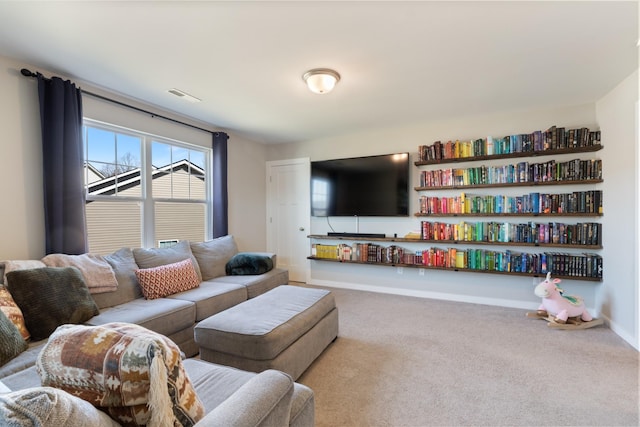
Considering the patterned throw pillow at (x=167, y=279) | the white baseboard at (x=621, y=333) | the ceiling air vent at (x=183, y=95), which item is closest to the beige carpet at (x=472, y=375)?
the white baseboard at (x=621, y=333)

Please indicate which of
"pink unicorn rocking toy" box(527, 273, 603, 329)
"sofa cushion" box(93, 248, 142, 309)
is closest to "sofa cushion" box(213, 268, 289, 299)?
"sofa cushion" box(93, 248, 142, 309)

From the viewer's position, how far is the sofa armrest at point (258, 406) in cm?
86

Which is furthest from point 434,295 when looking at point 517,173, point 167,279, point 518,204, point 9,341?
point 9,341

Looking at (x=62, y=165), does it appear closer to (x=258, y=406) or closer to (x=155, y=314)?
(x=155, y=314)

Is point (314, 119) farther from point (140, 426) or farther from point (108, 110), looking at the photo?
point (140, 426)

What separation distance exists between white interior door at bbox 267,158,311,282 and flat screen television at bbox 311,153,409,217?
0.25m

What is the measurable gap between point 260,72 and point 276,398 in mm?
2370

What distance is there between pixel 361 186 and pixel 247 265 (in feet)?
6.34

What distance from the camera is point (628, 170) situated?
8.55 ft

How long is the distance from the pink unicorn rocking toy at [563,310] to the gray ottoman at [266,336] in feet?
7.74

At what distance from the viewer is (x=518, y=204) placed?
3457 mm

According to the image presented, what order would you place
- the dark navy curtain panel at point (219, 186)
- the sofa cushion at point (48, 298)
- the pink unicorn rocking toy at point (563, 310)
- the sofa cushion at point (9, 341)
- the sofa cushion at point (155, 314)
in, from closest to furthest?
1. the sofa cushion at point (9, 341)
2. the sofa cushion at point (48, 298)
3. the sofa cushion at point (155, 314)
4. the pink unicorn rocking toy at point (563, 310)
5. the dark navy curtain panel at point (219, 186)

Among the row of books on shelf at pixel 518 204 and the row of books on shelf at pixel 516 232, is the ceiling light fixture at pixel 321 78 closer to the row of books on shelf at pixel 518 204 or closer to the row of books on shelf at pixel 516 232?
the row of books on shelf at pixel 518 204

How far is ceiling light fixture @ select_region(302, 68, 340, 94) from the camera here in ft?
8.02
